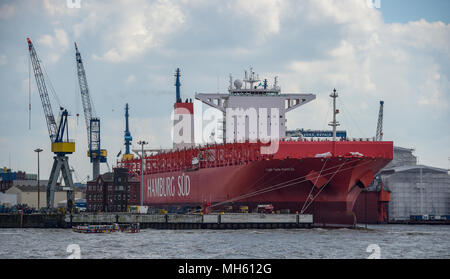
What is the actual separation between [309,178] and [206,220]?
9587mm

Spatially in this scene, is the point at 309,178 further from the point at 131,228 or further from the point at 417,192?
the point at 417,192

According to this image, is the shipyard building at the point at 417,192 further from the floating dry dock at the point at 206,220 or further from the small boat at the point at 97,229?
the small boat at the point at 97,229

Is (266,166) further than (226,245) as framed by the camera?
Yes

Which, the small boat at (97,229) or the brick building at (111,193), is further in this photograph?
the brick building at (111,193)

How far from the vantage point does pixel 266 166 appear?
67938 mm

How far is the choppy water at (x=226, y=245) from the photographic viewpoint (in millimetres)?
42281

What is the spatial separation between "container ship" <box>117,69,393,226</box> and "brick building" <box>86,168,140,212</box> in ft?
13.2

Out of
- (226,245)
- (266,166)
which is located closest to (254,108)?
(266,166)

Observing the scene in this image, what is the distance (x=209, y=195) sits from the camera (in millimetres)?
79688

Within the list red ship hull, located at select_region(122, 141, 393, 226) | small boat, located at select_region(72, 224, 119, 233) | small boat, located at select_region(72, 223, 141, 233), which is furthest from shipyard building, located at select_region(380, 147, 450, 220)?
small boat, located at select_region(72, 224, 119, 233)

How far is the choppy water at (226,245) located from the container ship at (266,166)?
188 inches

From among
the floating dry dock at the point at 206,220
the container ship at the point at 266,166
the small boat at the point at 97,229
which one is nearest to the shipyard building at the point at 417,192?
the container ship at the point at 266,166
